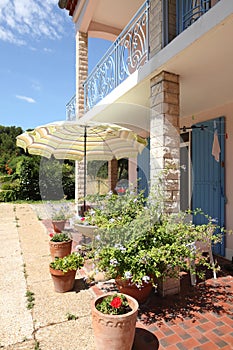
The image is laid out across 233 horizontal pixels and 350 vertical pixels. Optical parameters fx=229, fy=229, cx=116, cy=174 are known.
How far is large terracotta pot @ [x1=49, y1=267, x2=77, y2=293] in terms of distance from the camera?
326 centimetres

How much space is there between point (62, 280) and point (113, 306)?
1.48m

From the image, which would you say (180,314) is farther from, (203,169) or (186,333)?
(203,169)

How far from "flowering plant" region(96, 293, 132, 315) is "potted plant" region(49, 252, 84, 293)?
112 centimetres

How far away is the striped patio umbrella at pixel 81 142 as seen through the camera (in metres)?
5.14

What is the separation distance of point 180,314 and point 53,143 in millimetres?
4852

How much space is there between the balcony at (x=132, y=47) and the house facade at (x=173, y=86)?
0.02 m

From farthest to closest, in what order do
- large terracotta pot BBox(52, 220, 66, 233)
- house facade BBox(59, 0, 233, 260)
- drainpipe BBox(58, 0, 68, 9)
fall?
drainpipe BBox(58, 0, 68, 9), large terracotta pot BBox(52, 220, 66, 233), house facade BBox(59, 0, 233, 260)

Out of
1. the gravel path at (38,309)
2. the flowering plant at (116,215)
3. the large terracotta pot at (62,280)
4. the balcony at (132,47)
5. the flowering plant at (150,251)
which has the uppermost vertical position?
the balcony at (132,47)

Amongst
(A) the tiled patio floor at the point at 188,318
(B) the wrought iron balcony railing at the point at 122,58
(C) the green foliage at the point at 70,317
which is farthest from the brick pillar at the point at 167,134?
(C) the green foliage at the point at 70,317

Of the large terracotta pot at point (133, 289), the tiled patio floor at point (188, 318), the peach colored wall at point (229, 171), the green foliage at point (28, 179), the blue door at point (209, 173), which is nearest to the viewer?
the tiled patio floor at point (188, 318)

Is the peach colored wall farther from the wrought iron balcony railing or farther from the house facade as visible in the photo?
the wrought iron balcony railing

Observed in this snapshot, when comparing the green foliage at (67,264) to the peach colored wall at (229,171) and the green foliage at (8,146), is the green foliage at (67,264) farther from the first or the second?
the green foliage at (8,146)

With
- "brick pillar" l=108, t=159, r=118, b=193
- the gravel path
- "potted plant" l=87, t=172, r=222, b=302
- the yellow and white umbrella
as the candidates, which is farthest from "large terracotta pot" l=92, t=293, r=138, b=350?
"brick pillar" l=108, t=159, r=118, b=193

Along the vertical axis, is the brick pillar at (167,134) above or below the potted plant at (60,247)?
above
